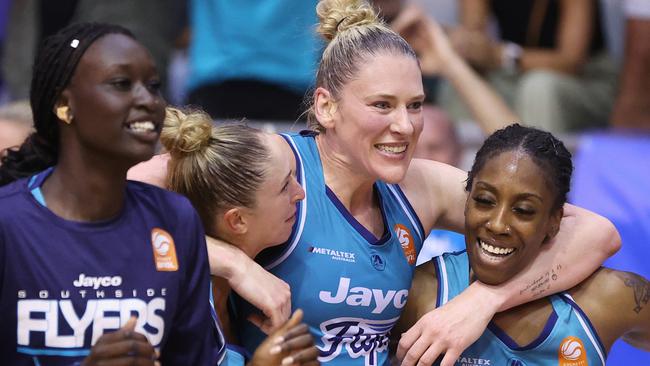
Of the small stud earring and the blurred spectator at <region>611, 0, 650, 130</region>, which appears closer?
the small stud earring

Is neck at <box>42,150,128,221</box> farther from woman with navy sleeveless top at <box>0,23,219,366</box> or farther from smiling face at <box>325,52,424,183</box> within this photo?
smiling face at <box>325,52,424,183</box>

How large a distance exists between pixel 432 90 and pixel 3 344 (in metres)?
3.92

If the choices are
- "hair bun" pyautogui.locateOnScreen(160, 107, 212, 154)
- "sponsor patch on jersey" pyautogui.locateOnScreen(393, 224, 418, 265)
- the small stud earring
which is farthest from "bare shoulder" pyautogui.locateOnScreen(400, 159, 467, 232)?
the small stud earring

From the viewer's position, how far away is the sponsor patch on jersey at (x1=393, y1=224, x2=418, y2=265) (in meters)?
3.31

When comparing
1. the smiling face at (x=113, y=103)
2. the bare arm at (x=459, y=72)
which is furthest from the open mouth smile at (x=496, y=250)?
the bare arm at (x=459, y=72)

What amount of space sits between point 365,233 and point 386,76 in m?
0.46

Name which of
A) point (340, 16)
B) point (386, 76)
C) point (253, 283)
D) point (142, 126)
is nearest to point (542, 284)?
point (386, 76)

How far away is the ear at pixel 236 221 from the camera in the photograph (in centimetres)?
304

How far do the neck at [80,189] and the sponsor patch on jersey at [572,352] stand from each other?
1.46 meters

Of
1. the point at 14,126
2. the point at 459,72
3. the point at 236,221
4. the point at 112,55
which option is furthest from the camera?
the point at 459,72

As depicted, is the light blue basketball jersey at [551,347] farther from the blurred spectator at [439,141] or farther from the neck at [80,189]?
the blurred spectator at [439,141]

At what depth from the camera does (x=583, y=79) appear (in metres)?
6.20

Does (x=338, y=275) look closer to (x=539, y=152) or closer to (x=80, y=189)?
(x=539, y=152)

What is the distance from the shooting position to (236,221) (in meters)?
3.06
